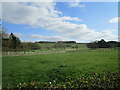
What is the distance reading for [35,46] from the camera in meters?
42.5

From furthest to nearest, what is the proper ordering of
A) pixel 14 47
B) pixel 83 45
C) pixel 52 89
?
pixel 83 45 < pixel 14 47 < pixel 52 89

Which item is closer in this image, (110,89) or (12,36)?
Answer: (110,89)

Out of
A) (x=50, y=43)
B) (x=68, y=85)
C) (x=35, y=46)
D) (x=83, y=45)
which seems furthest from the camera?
(x=83, y=45)

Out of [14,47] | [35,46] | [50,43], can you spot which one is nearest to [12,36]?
[14,47]

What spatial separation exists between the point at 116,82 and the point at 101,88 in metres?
0.68

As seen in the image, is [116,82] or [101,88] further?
[116,82]

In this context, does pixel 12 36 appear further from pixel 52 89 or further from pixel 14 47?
pixel 52 89

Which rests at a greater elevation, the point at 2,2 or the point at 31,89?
the point at 2,2

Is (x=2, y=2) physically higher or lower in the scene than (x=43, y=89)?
higher

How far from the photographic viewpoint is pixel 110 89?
132 inches

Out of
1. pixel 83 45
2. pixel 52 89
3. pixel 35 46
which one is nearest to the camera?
pixel 52 89

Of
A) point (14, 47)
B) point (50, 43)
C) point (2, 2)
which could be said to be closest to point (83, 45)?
point (50, 43)

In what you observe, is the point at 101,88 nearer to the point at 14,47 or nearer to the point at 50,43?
the point at 14,47

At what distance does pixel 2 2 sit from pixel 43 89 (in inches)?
167
